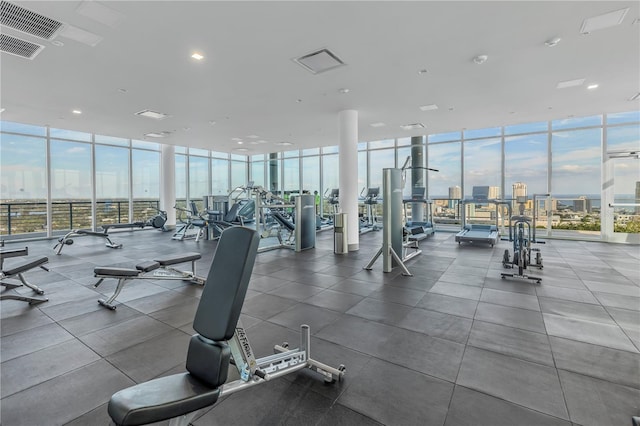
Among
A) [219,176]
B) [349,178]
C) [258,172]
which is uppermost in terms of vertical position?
[258,172]

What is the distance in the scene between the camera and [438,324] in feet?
9.55

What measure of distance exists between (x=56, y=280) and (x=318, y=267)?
162 inches

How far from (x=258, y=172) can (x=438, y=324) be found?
13783 millimetres

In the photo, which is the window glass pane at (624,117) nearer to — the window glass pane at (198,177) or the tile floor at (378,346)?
the tile floor at (378,346)

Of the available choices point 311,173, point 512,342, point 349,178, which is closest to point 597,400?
point 512,342

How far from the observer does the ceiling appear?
10.8ft

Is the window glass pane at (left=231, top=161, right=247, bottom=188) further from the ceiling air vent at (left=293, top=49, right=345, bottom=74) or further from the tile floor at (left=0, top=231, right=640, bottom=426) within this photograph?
the ceiling air vent at (left=293, top=49, right=345, bottom=74)

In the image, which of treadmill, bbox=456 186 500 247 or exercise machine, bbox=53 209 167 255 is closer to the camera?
exercise machine, bbox=53 209 167 255

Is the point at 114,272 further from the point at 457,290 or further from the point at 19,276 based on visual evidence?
the point at 457,290

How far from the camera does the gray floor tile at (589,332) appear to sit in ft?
8.29

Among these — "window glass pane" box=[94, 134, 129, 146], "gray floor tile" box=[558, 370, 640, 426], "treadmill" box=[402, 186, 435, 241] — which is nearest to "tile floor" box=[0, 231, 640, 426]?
"gray floor tile" box=[558, 370, 640, 426]

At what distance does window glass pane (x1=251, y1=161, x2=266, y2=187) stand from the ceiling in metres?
7.55

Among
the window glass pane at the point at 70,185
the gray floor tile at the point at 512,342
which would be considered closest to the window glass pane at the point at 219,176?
the window glass pane at the point at 70,185

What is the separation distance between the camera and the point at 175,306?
347 centimetres
